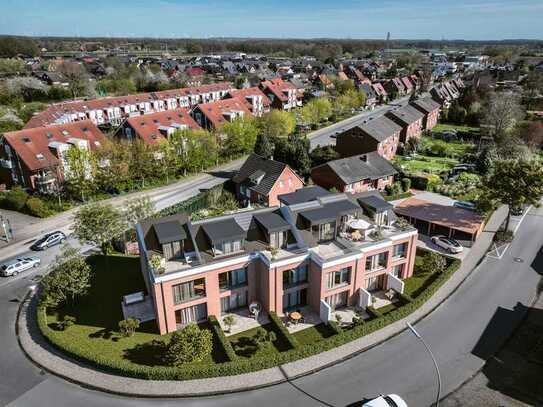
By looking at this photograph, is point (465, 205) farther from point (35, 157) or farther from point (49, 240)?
point (35, 157)

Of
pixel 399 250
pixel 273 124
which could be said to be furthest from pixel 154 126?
pixel 399 250

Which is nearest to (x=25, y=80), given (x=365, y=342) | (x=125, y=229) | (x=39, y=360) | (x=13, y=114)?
(x=13, y=114)

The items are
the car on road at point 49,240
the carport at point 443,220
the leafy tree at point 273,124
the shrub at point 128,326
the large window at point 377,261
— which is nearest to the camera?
the shrub at point 128,326

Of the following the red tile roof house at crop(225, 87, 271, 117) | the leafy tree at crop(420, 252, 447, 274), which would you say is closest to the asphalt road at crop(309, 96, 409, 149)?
the red tile roof house at crop(225, 87, 271, 117)

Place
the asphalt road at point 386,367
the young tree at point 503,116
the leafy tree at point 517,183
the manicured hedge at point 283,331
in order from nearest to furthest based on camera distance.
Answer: the asphalt road at point 386,367 < the manicured hedge at point 283,331 < the leafy tree at point 517,183 < the young tree at point 503,116

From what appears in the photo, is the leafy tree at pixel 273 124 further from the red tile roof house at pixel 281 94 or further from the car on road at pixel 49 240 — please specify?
the car on road at pixel 49 240

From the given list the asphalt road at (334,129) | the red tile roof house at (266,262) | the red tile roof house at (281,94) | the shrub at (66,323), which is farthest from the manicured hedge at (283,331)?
the red tile roof house at (281,94)
